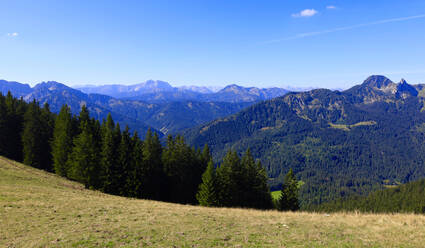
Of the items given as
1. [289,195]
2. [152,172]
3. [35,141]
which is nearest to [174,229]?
[152,172]

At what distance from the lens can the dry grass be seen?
1491 cm

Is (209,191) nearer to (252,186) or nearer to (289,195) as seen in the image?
(252,186)

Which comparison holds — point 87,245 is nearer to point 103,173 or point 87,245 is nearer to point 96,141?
point 103,173

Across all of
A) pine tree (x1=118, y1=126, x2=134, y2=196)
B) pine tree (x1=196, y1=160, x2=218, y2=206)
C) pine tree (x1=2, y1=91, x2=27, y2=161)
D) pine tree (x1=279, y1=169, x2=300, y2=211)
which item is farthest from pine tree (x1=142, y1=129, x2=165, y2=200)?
pine tree (x1=2, y1=91, x2=27, y2=161)

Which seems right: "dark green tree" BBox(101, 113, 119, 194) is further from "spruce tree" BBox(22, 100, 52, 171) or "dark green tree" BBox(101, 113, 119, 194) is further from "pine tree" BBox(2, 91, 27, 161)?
"pine tree" BBox(2, 91, 27, 161)

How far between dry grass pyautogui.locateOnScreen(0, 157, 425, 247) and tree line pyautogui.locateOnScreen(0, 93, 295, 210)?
20577 mm

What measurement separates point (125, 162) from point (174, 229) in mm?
31213

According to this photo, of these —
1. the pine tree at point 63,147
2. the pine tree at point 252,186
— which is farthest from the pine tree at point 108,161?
the pine tree at point 252,186

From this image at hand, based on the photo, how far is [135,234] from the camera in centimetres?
1616

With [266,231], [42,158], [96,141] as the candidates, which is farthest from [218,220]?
[42,158]

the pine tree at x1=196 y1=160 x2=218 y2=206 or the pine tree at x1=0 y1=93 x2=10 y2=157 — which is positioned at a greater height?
the pine tree at x1=0 y1=93 x2=10 y2=157

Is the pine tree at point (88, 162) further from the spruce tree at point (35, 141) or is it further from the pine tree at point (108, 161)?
the spruce tree at point (35, 141)

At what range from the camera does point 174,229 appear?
690 inches

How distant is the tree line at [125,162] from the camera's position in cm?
4456
